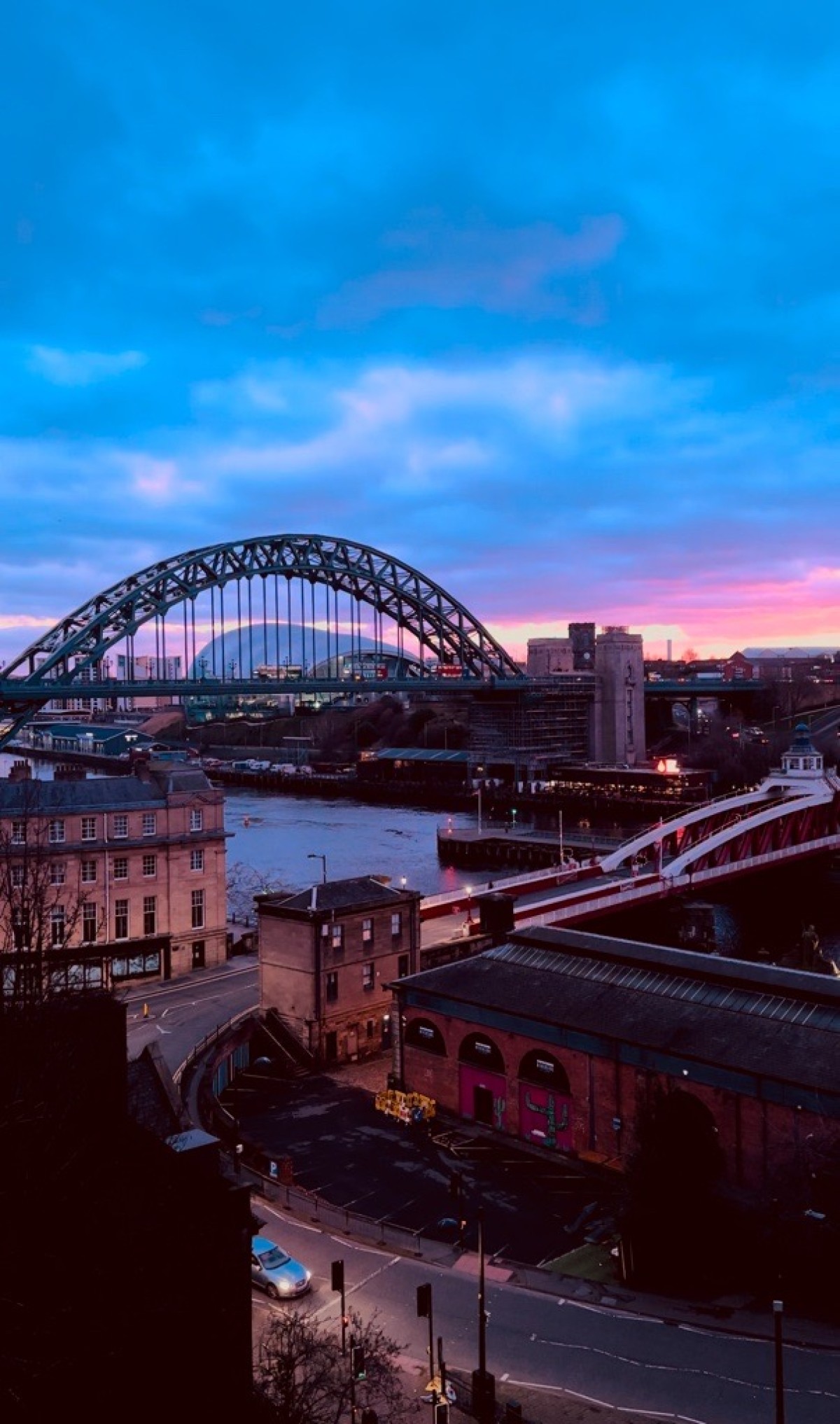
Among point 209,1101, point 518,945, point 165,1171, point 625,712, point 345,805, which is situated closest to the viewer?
point 165,1171

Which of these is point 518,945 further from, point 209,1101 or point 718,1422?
point 718,1422

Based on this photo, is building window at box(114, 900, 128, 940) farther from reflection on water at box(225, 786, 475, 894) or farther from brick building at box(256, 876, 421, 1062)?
reflection on water at box(225, 786, 475, 894)

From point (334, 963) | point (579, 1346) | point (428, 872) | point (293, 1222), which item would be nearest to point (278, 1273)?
point (293, 1222)

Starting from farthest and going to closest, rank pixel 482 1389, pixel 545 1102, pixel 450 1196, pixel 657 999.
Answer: pixel 545 1102 → pixel 657 999 → pixel 450 1196 → pixel 482 1389

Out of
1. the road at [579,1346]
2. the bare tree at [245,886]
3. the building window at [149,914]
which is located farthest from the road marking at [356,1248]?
the bare tree at [245,886]

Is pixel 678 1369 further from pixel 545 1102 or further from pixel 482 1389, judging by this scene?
pixel 545 1102

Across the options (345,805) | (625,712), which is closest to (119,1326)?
(345,805)

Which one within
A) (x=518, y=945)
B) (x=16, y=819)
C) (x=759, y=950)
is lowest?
(x=759, y=950)
